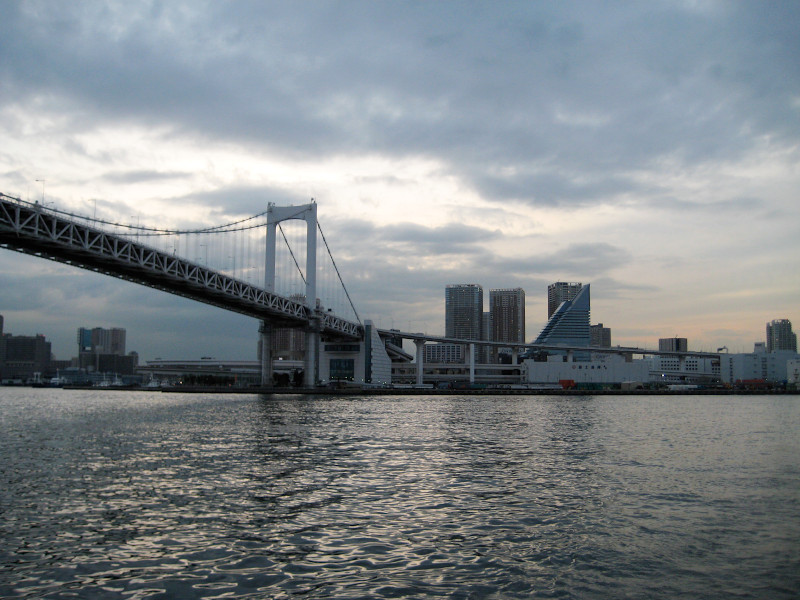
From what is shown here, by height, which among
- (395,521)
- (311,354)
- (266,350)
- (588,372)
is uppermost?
(266,350)

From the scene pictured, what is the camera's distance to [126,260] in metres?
43.3

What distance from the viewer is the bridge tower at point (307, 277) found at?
76562 millimetres

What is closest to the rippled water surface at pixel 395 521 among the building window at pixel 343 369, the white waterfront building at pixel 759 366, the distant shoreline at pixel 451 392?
the distant shoreline at pixel 451 392

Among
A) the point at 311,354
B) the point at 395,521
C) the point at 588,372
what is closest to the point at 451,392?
the point at 311,354

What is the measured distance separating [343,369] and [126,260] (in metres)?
54.6

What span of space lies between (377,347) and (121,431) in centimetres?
6857

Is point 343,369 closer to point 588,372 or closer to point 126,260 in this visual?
point 588,372

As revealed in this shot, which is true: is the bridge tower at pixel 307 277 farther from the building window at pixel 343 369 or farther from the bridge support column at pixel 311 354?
the building window at pixel 343 369

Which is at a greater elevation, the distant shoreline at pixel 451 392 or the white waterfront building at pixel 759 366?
the white waterfront building at pixel 759 366

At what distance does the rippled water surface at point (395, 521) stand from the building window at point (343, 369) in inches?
2791

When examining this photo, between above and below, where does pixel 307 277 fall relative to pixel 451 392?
above

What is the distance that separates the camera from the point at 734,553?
9.92 meters

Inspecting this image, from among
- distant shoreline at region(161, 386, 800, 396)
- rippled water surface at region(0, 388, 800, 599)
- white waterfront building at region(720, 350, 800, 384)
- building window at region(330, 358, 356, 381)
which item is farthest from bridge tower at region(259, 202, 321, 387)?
white waterfront building at region(720, 350, 800, 384)

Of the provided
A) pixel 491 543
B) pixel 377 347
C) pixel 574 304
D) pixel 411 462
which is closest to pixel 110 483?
pixel 411 462
